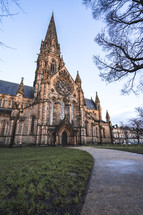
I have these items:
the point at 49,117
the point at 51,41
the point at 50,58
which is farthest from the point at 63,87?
the point at 51,41

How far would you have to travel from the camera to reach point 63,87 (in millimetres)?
23562

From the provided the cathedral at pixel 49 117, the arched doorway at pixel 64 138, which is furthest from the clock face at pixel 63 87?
the arched doorway at pixel 64 138

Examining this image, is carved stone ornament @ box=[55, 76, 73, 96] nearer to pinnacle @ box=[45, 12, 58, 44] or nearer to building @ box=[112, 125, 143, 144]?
pinnacle @ box=[45, 12, 58, 44]

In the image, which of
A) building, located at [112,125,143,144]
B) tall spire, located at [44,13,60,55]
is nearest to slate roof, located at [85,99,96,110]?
building, located at [112,125,143,144]

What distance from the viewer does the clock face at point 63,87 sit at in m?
22.8

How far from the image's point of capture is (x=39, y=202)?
1959mm

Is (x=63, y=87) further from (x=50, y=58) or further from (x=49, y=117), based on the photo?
(x=50, y=58)

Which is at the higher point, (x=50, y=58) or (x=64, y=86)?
(x=50, y=58)

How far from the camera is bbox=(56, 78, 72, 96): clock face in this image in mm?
22812

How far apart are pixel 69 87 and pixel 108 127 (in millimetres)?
17833

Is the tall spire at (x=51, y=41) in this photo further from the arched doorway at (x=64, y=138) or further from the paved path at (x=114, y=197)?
the paved path at (x=114, y=197)

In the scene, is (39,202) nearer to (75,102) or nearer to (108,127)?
(75,102)

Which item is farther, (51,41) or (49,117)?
(51,41)

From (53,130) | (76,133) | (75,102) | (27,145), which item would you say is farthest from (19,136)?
(75,102)
